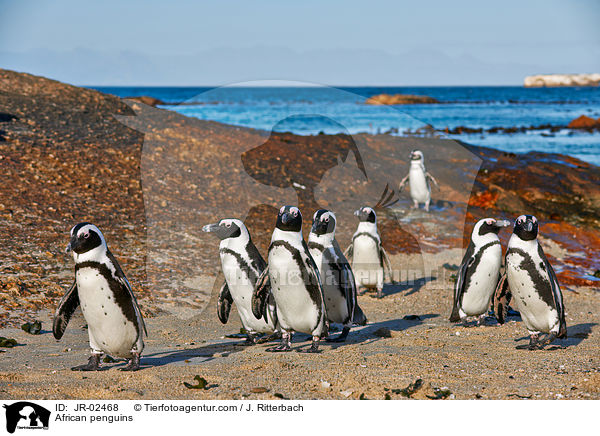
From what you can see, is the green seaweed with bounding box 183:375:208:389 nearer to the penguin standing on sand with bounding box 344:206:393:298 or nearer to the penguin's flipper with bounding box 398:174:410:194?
the penguin standing on sand with bounding box 344:206:393:298

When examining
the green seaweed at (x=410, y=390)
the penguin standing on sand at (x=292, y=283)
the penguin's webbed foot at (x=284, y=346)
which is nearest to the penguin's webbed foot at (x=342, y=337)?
the penguin standing on sand at (x=292, y=283)

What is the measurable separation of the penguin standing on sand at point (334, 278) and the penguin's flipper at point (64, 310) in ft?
7.54

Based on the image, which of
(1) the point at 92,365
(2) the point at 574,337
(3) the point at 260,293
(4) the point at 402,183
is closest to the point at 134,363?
(1) the point at 92,365

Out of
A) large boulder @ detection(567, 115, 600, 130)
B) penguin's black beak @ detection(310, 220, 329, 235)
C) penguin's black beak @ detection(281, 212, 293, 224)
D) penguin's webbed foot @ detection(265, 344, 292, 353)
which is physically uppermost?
large boulder @ detection(567, 115, 600, 130)

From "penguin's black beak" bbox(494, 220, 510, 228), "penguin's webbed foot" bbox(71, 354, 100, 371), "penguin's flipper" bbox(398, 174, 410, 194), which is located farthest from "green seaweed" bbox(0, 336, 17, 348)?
"penguin's flipper" bbox(398, 174, 410, 194)

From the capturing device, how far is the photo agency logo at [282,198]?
8.73 metres

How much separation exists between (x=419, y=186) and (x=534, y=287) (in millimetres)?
7870

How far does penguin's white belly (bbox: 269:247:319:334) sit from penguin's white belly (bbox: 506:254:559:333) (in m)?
1.90

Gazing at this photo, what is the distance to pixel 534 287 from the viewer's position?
19.4 ft

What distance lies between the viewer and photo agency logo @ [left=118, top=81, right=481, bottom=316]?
873cm

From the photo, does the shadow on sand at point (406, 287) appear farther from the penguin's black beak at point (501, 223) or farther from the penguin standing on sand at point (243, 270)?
the penguin standing on sand at point (243, 270)

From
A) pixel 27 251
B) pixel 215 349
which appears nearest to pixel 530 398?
pixel 215 349

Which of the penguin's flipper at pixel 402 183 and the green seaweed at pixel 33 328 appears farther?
the penguin's flipper at pixel 402 183
